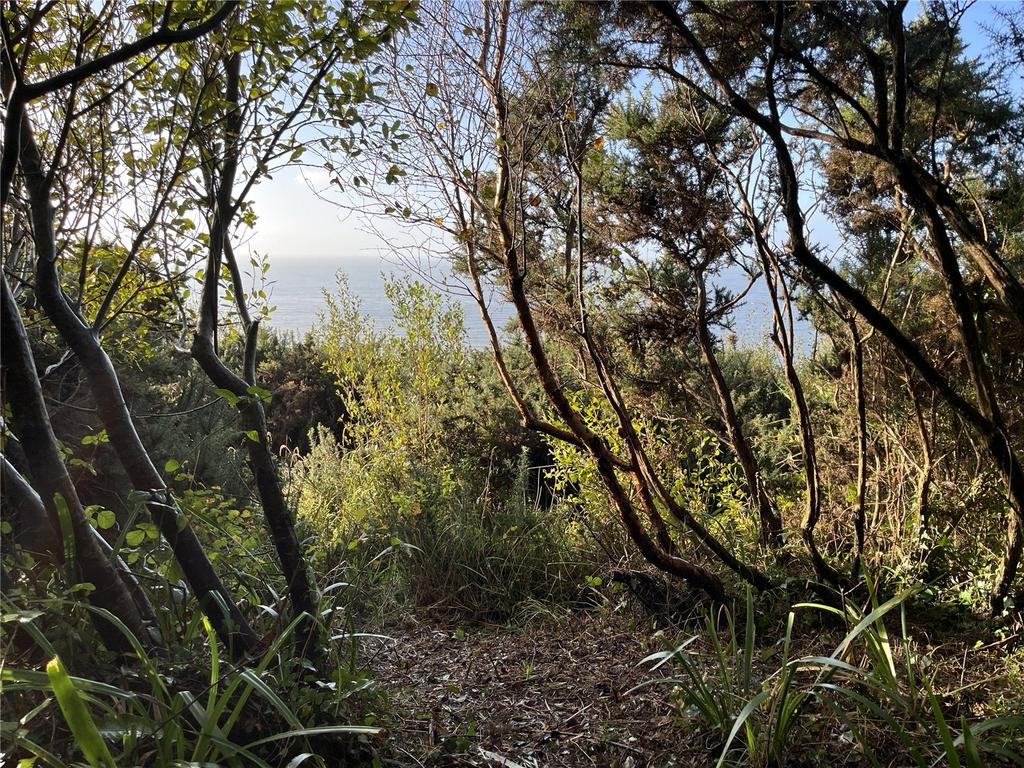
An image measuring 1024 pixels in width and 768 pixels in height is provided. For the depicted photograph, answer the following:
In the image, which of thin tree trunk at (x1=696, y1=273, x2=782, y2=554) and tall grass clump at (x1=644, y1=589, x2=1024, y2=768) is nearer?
tall grass clump at (x1=644, y1=589, x2=1024, y2=768)

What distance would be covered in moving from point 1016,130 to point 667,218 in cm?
160

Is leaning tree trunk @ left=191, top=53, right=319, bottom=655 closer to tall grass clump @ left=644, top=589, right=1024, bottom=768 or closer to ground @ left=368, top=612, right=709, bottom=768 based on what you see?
ground @ left=368, top=612, right=709, bottom=768

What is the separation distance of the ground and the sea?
166cm

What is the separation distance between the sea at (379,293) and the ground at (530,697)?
166cm

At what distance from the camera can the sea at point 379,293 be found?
13.2ft

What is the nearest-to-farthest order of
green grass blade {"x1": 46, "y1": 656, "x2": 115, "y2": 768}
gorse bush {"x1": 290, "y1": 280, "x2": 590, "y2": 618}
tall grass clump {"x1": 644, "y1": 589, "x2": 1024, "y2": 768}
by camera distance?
green grass blade {"x1": 46, "y1": 656, "x2": 115, "y2": 768}
tall grass clump {"x1": 644, "y1": 589, "x2": 1024, "y2": 768}
gorse bush {"x1": 290, "y1": 280, "x2": 590, "y2": 618}

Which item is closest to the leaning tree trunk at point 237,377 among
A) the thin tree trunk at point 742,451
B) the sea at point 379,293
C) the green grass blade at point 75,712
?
the green grass blade at point 75,712

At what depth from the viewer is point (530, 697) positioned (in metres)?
2.63

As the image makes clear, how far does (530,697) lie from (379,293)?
504 cm

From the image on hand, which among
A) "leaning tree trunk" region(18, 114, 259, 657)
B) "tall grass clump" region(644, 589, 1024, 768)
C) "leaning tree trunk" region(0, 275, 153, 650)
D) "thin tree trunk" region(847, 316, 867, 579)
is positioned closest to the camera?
"leaning tree trunk" region(0, 275, 153, 650)

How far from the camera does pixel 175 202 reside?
7.09 feet

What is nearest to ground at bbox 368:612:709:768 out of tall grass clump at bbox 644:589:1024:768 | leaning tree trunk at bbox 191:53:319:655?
tall grass clump at bbox 644:589:1024:768

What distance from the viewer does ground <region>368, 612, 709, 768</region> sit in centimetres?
222

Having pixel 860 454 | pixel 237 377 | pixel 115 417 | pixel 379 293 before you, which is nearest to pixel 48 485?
pixel 115 417
